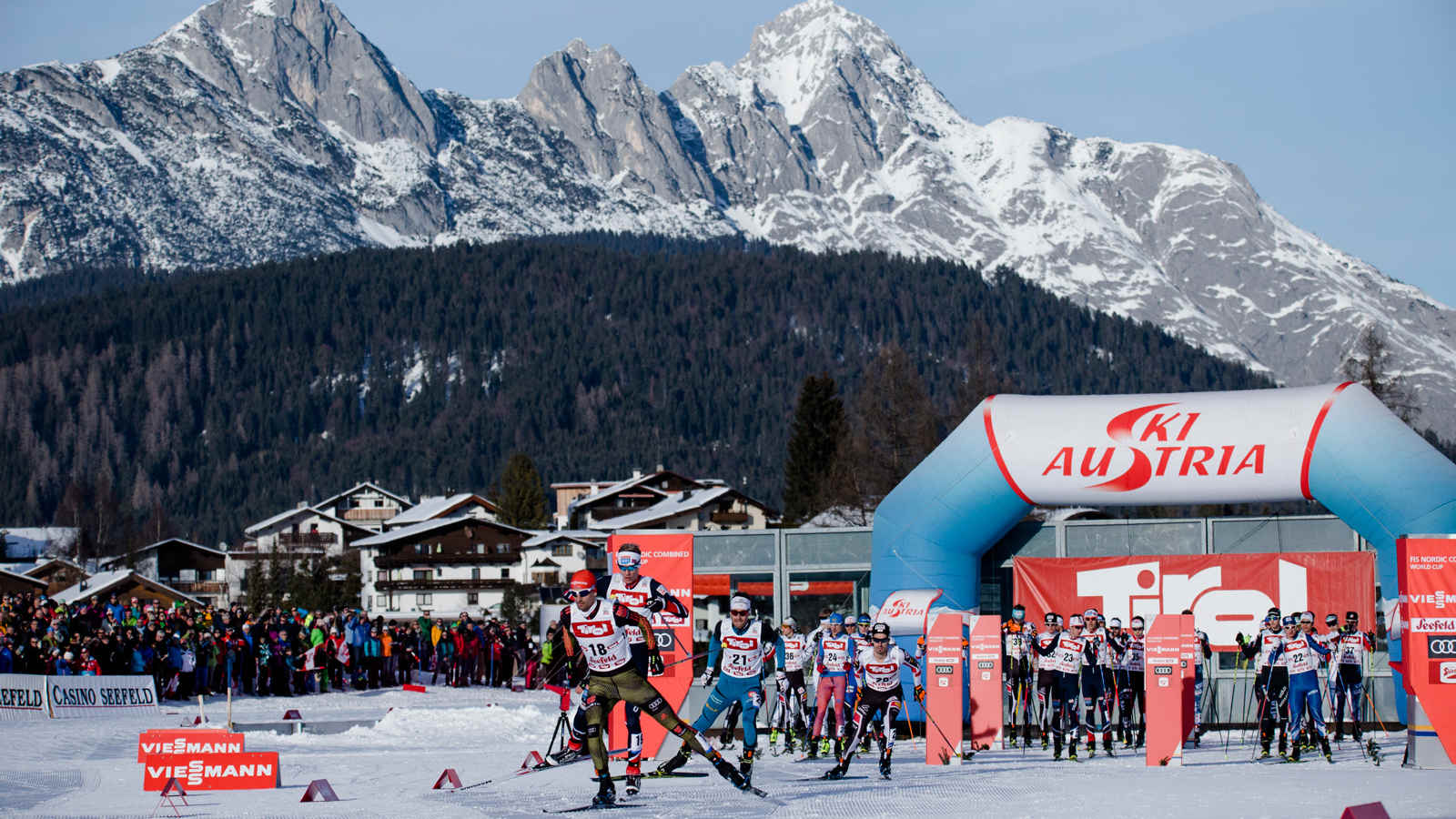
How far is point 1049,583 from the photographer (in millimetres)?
28156

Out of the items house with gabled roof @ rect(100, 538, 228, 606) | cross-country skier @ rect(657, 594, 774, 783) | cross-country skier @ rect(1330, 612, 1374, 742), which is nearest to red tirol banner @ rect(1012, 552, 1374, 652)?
cross-country skier @ rect(1330, 612, 1374, 742)

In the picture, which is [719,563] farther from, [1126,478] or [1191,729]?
[1191,729]

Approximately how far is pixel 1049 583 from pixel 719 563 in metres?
5.47

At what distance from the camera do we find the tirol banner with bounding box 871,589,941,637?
24906mm

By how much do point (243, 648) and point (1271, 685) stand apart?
1863cm

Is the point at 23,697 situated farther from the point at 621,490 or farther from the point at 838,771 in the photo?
the point at 621,490

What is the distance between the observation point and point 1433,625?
17844 millimetres

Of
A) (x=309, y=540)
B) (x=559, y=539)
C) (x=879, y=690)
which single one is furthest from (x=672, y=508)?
(x=879, y=690)

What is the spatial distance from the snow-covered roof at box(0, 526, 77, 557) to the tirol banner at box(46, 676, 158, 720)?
300 feet

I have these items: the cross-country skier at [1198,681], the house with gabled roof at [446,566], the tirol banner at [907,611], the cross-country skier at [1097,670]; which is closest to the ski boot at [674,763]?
the cross-country skier at [1097,670]

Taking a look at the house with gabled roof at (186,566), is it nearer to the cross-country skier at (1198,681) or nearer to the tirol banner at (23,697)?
the tirol banner at (23,697)

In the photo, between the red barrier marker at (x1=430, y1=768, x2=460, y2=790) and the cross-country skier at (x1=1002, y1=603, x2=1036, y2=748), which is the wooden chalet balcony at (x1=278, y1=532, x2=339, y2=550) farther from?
the red barrier marker at (x1=430, y1=768, x2=460, y2=790)

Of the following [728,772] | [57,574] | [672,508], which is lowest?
[728,772]

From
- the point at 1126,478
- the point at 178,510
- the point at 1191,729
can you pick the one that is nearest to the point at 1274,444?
the point at 1126,478
